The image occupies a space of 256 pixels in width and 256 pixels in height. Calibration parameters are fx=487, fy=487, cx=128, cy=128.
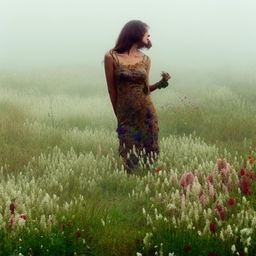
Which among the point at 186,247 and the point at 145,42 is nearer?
the point at 186,247

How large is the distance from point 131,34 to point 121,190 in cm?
231

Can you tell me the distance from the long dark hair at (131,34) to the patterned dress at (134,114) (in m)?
0.20

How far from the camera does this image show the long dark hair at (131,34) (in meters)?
7.17

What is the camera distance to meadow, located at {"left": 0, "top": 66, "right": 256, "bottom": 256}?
4465mm

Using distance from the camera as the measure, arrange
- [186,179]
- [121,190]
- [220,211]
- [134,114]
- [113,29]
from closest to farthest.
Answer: [220,211] → [186,179] → [121,190] → [134,114] → [113,29]

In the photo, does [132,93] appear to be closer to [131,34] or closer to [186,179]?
[131,34]

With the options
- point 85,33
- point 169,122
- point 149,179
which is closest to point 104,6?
point 85,33

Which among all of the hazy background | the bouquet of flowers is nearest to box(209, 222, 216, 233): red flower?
the bouquet of flowers

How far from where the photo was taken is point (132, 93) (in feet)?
24.0

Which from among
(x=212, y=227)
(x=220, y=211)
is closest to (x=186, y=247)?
(x=212, y=227)

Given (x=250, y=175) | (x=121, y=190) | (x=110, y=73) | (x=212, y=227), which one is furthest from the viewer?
(x=110, y=73)

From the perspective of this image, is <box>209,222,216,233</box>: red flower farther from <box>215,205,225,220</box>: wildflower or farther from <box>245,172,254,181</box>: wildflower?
<box>245,172,254,181</box>: wildflower

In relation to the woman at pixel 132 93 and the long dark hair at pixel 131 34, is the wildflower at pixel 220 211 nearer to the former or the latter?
the woman at pixel 132 93

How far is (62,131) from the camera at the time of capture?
9.79 m
